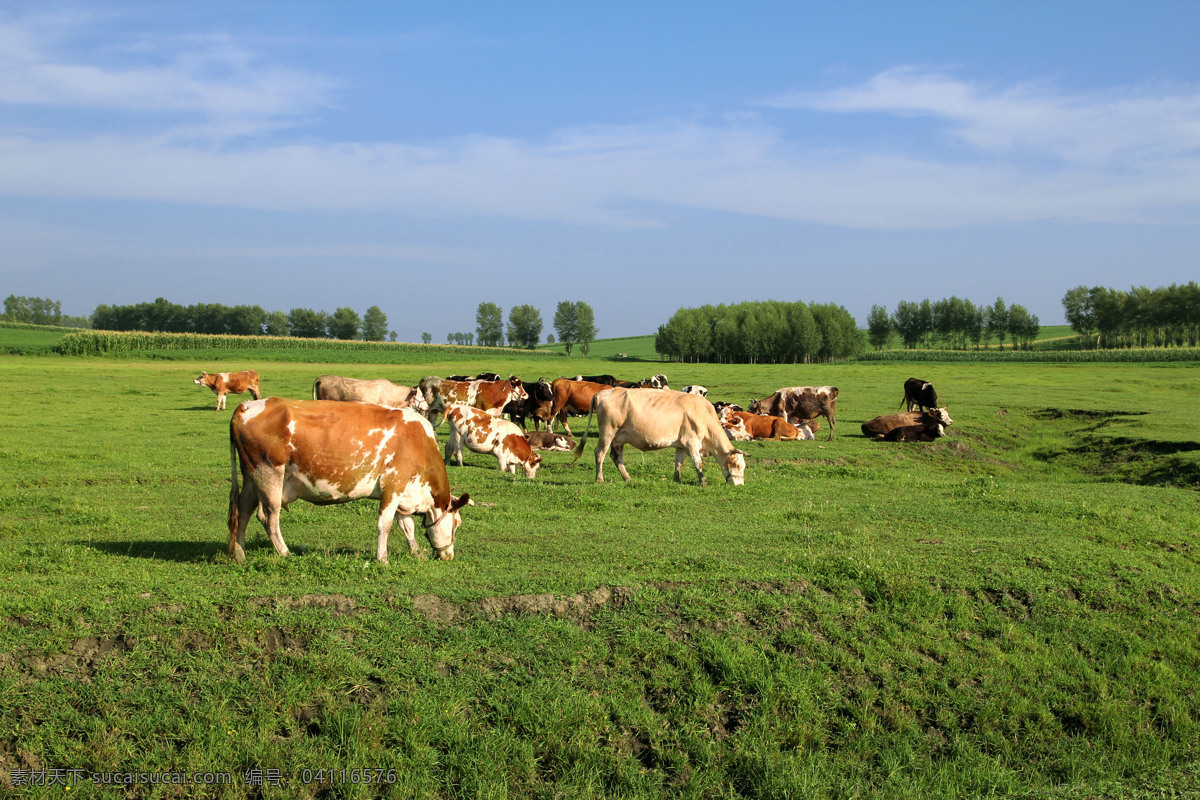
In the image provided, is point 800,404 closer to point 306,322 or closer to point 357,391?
point 357,391

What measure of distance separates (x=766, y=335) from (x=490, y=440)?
302ft

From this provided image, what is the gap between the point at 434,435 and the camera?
369 inches

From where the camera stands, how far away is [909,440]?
23.8 meters

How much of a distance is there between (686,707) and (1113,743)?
153 inches

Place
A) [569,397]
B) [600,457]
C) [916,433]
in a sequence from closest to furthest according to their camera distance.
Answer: [600,457]
[916,433]
[569,397]

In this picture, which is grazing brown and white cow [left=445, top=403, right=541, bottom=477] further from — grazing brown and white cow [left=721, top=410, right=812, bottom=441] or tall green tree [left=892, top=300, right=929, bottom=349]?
tall green tree [left=892, top=300, right=929, bottom=349]

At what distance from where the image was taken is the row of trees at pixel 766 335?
4158 inches

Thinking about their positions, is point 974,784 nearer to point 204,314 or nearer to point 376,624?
point 376,624

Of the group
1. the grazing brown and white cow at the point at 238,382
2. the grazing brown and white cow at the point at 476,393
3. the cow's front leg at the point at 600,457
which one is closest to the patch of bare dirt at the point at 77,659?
the cow's front leg at the point at 600,457

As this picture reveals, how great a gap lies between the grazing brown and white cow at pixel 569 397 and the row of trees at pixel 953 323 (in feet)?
390

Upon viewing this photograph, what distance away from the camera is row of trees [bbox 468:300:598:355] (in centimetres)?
14612

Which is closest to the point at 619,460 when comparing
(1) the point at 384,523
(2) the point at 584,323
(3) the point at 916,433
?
(1) the point at 384,523

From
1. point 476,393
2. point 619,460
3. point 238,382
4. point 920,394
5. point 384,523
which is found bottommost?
point 619,460

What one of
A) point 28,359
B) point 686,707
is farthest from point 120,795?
point 28,359
